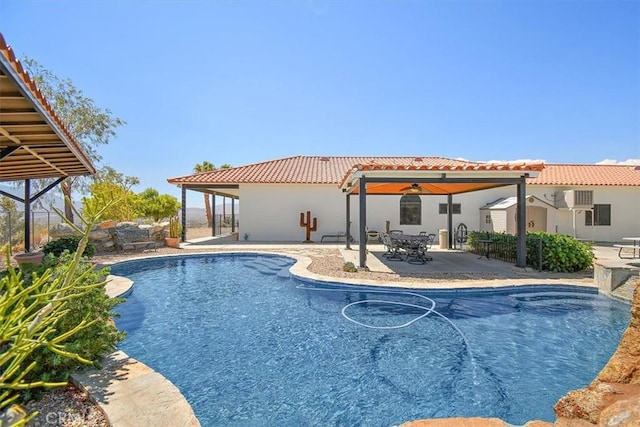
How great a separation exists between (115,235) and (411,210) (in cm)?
1606

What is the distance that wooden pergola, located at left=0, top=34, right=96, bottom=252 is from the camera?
3.26 m

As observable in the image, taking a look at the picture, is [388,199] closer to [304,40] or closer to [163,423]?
[304,40]

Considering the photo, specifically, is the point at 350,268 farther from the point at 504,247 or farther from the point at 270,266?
the point at 504,247

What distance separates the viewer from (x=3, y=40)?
275 centimetres

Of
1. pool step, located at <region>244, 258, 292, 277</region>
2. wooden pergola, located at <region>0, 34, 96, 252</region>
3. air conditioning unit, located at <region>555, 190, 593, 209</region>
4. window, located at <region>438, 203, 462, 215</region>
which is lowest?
pool step, located at <region>244, 258, 292, 277</region>

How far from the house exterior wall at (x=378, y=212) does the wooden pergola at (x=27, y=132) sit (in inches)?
391

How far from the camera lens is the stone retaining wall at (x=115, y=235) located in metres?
14.5

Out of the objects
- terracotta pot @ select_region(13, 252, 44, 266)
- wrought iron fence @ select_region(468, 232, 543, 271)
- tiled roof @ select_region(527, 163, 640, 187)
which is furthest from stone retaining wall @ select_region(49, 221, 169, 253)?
tiled roof @ select_region(527, 163, 640, 187)

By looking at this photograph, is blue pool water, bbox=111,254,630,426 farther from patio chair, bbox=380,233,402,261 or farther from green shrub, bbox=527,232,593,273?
patio chair, bbox=380,233,402,261

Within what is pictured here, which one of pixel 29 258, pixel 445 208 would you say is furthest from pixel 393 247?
pixel 29 258

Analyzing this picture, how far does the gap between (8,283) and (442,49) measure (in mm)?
14174

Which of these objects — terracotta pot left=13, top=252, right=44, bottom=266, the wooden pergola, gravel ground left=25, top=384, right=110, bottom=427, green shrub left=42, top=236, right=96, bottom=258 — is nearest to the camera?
gravel ground left=25, top=384, right=110, bottom=427

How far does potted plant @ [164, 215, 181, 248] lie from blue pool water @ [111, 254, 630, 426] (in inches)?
292

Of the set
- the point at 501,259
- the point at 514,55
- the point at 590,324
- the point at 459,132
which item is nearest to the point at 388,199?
the point at 459,132
